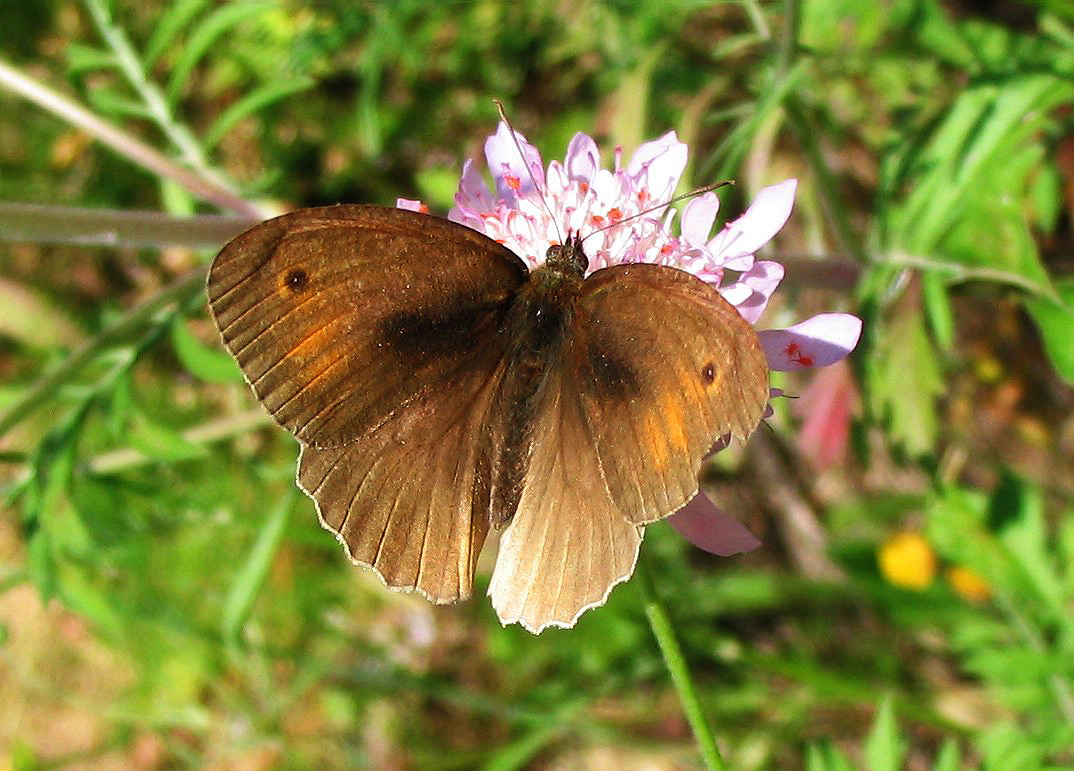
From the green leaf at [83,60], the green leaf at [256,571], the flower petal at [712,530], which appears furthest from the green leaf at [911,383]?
the green leaf at [83,60]

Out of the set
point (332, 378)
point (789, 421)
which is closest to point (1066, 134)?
point (789, 421)

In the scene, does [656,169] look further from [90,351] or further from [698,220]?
[90,351]

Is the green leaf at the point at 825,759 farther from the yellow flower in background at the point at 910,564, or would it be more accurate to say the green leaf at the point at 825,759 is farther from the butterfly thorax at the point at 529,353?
the yellow flower in background at the point at 910,564

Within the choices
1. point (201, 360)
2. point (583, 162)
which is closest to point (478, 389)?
point (583, 162)

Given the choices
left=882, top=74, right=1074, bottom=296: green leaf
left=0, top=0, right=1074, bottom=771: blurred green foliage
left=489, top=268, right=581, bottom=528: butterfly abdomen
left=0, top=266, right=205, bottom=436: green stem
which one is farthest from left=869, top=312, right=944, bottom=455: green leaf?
left=0, top=266, right=205, bottom=436: green stem

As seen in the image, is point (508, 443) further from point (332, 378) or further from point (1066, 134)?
point (1066, 134)

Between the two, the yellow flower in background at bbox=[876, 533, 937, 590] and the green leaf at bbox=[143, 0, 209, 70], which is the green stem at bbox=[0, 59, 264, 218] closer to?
the green leaf at bbox=[143, 0, 209, 70]
